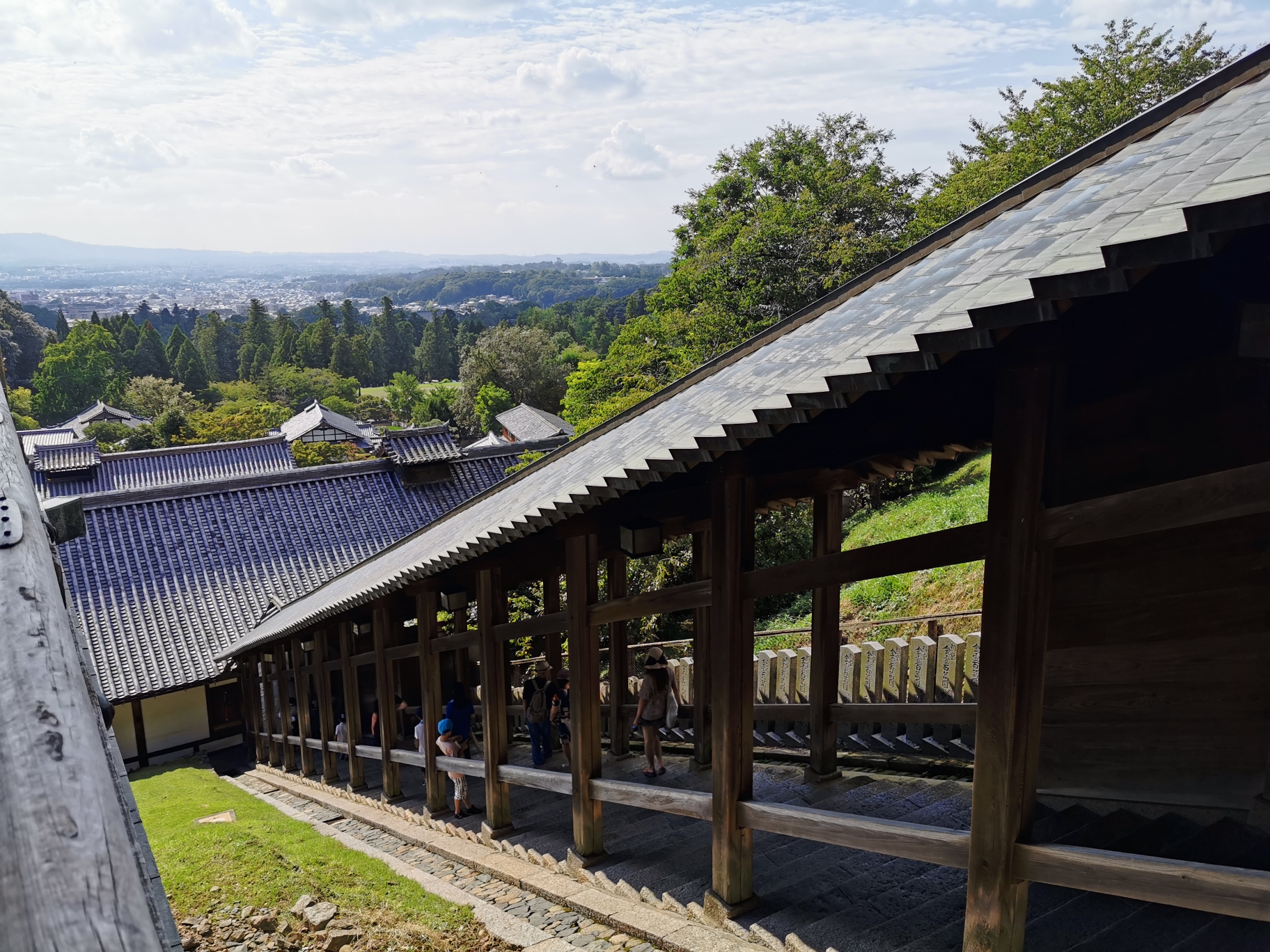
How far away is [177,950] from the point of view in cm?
168

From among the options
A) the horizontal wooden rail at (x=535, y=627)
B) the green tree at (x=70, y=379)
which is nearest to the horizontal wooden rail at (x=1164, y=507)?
the horizontal wooden rail at (x=535, y=627)

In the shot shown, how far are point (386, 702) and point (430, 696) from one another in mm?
1303

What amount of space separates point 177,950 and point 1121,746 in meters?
4.68

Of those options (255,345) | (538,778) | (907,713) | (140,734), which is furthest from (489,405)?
(907,713)

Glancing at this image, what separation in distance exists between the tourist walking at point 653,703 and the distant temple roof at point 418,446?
16.9m

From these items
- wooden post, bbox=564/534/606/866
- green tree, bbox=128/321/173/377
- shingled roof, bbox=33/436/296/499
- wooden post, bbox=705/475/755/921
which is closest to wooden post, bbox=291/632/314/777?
wooden post, bbox=564/534/606/866

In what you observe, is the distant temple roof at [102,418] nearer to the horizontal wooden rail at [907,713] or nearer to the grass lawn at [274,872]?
the grass lawn at [274,872]

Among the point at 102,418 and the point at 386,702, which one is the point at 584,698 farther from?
the point at 102,418

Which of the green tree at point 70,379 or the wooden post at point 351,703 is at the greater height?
the green tree at point 70,379

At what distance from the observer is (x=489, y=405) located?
56.1m

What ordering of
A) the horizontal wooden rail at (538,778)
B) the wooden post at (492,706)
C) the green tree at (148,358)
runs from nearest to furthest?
the horizontal wooden rail at (538,778)
the wooden post at (492,706)
the green tree at (148,358)

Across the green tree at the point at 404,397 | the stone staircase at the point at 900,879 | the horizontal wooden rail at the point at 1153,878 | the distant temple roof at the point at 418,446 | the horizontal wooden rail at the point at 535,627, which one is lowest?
Result: the stone staircase at the point at 900,879

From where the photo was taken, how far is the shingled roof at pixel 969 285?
7.73 feet

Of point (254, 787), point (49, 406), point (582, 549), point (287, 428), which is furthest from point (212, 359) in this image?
point (582, 549)
